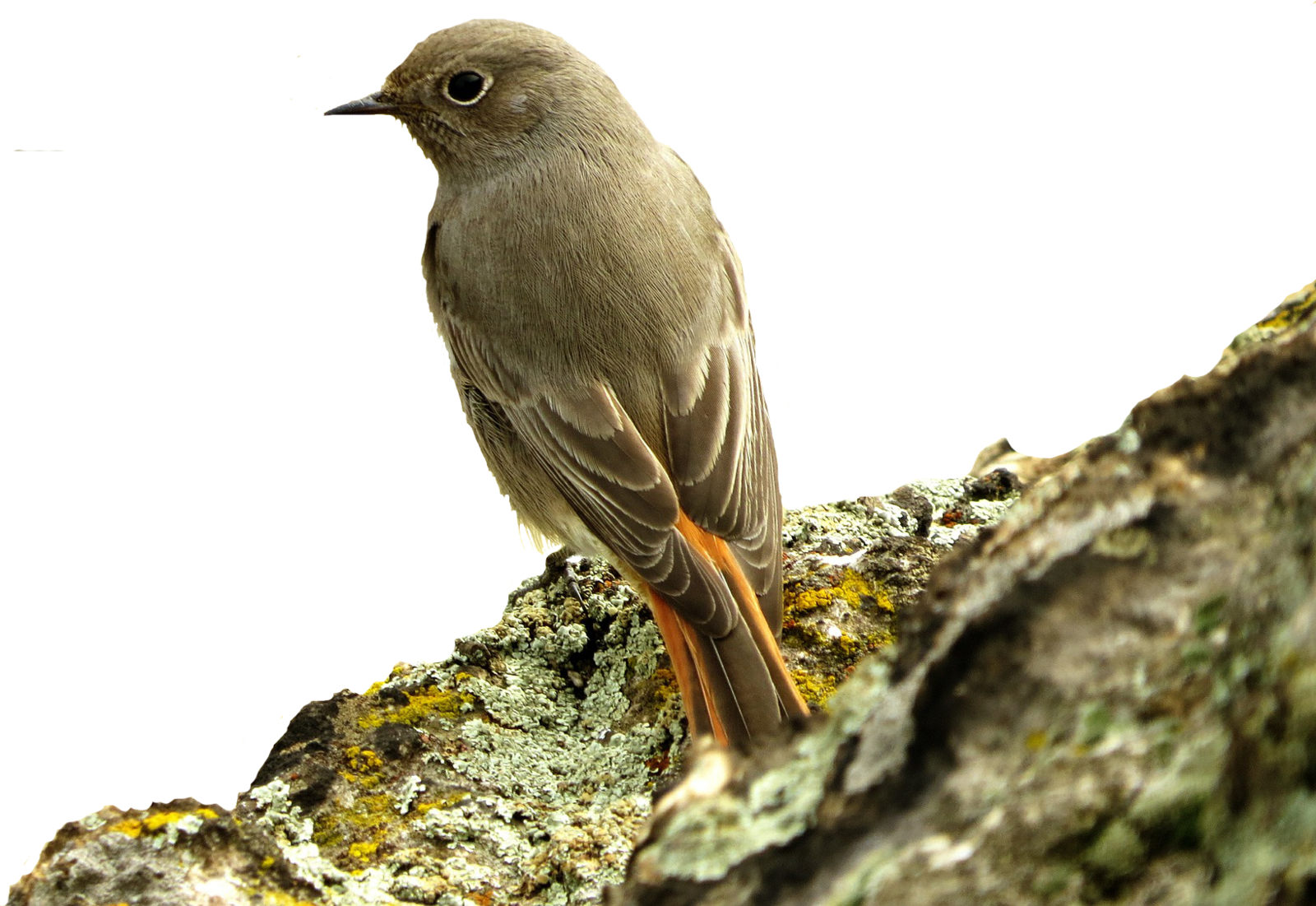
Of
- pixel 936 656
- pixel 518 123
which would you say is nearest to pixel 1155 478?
pixel 936 656

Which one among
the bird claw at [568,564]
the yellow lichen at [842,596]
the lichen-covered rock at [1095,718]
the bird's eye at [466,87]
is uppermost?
the bird's eye at [466,87]

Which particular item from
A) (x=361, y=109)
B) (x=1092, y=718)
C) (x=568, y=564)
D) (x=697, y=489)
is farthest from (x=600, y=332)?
(x=1092, y=718)

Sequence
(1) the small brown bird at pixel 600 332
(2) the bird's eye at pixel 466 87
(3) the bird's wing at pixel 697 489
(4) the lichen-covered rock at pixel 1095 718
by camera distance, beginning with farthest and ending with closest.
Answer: (2) the bird's eye at pixel 466 87 < (1) the small brown bird at pixel 600 332 < (3) the bird's wing at pixel 697 489 < (4) the lichen-covered rock at pixel 1095 718

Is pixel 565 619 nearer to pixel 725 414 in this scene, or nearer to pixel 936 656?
pixel 725 414

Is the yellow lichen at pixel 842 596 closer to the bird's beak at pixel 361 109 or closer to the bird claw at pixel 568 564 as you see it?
the bird claw at pixel 568 564

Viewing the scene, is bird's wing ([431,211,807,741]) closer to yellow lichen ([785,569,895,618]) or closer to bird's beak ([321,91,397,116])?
yellow lichen ([785,569,895,618])

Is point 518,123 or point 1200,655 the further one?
point 518,123

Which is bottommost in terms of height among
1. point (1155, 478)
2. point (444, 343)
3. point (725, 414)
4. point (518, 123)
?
point (1155, 478)

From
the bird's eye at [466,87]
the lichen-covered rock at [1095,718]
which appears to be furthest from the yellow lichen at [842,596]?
the bird's eye at [466,87]

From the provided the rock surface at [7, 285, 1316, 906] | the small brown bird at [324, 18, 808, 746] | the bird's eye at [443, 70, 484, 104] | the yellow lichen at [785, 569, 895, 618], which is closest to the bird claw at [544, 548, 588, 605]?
the small brown bird at [324, 18, 808, 746]
